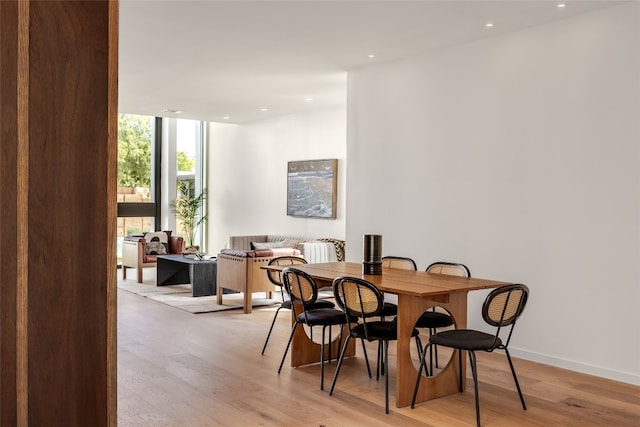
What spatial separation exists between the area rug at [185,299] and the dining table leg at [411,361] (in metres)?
3.79

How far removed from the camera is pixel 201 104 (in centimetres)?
943

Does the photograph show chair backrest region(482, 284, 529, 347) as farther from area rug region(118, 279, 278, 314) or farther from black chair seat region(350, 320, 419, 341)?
area rug region(118, 279, 278, 314)

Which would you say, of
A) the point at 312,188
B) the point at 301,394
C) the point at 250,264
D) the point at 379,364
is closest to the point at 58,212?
the point at 301,394

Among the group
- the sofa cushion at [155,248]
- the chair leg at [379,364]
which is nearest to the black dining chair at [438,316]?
the chair leg at [379,364]

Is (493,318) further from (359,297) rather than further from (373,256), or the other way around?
(373,256)

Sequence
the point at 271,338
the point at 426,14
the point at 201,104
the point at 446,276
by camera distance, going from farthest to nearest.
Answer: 1. the point at 201,104
2. the point at 271,338
3. the point at 426,14
4. the point at 446,276

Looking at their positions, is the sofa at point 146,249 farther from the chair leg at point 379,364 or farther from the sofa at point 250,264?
the chair leg at point 379,364

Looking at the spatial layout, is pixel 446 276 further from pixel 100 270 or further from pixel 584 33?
pixel 100 270

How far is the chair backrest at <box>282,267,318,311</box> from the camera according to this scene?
4.40 metres

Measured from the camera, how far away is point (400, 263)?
5414 millimetres

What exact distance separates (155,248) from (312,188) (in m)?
2.84

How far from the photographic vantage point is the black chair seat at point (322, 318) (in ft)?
14.7

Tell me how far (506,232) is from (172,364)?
304 cm

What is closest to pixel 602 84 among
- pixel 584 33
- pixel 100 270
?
pixel 584 33
